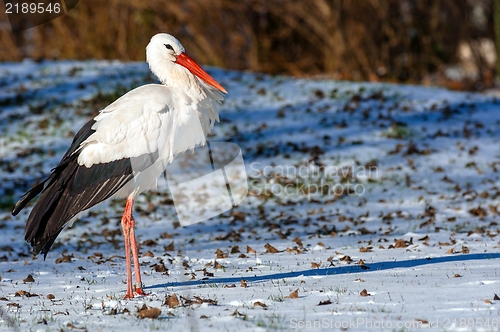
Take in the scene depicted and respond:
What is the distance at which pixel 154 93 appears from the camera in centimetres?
604

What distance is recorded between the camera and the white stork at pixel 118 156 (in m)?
5.91

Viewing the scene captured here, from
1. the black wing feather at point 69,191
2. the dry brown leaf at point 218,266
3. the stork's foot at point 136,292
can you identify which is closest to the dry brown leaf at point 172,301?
the stork's foot at point 136,292

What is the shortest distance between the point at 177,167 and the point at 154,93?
685cm

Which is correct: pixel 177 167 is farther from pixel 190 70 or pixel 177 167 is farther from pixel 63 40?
pixel 63 40

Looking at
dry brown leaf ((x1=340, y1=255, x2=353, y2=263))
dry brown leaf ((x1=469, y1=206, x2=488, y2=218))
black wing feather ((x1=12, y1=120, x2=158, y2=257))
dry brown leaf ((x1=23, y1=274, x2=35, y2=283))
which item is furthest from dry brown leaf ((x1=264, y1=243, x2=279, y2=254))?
dry brown leaf ((x1=469, y1=206, x2=488, y2=218))

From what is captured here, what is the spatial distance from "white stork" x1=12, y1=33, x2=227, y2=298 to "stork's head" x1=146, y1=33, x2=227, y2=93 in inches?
6.8

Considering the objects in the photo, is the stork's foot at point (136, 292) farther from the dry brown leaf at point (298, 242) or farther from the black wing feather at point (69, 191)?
the dry brown leaf at point (298, 242)

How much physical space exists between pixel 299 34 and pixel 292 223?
14085 millimetres

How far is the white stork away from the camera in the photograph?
5.91 meters

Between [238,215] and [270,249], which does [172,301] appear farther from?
[238,215]

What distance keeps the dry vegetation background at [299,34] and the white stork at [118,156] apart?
14630 mm

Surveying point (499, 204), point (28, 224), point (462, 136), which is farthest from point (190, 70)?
point (462, 136)

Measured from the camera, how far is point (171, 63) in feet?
21.0

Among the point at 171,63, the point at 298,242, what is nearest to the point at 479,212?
the point at 298,242
